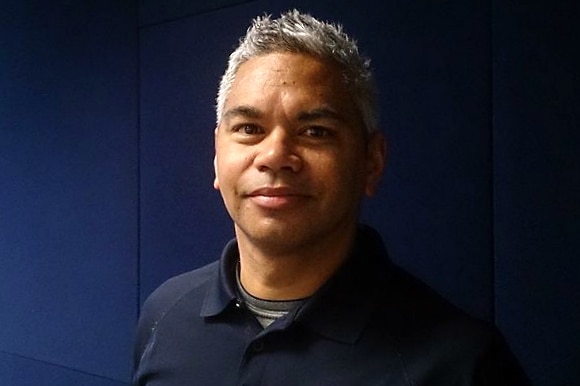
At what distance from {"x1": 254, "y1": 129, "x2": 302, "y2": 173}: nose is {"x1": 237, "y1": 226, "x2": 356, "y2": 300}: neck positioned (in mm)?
149

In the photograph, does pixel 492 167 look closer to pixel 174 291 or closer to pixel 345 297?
pixel 345 297

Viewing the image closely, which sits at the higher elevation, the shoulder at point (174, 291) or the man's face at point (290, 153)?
the man's face at point (290, 153)

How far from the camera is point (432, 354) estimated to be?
2.95ft

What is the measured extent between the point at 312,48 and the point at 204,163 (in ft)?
2.59

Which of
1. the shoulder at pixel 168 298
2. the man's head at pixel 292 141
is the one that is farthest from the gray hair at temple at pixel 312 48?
the shoulder at pixel 168 298

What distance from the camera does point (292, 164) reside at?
93 cm

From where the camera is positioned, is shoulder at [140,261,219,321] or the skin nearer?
the skin

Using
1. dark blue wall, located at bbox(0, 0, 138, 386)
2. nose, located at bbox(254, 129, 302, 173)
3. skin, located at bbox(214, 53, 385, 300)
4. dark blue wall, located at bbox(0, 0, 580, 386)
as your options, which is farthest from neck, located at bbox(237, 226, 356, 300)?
dark blue wall, located at bbox(0, 0, 138, 386)

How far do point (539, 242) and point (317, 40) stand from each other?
24.8 inches

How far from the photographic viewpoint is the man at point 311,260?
920 mm

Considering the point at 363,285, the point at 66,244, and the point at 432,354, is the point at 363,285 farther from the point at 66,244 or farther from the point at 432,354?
the point at 66,244

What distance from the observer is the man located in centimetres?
92

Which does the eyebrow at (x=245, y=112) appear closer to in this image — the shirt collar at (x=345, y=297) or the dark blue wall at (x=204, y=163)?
the shirt collar at (x=345, y=297)

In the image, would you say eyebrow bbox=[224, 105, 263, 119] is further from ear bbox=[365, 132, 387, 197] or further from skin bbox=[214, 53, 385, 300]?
ear bbox=[365, 132, 387, 197]
